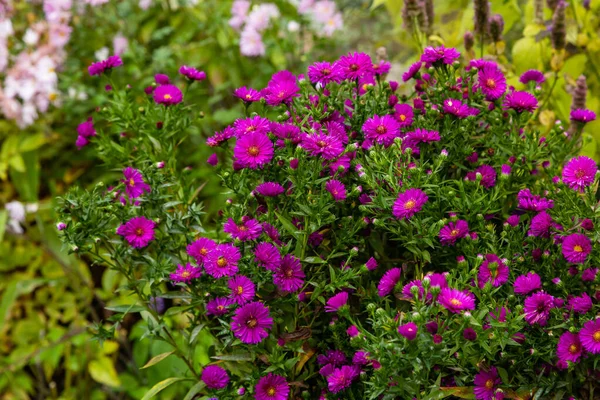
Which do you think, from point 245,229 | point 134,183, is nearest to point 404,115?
point 245,229

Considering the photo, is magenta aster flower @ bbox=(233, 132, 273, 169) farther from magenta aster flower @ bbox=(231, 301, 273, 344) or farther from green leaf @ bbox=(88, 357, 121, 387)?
green leaf @ bbox=(88, 357, 121, 387)

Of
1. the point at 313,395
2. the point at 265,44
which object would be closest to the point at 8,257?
the point at 265,44

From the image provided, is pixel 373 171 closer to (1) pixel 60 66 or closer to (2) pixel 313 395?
(2) pixel 313 395

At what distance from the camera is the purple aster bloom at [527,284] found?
0.81 meters

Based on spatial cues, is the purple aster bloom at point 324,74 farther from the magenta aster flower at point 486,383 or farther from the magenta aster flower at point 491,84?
the magenta aster flower at point 486,383

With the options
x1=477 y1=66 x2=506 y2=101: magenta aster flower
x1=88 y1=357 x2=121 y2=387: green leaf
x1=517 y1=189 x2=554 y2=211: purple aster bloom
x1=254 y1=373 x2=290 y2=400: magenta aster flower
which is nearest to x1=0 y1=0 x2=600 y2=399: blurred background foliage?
x1=88 y1=357 x2=121 y2=387: green leaf

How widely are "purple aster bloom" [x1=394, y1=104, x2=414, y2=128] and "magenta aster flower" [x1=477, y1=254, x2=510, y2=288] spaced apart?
0.24 m

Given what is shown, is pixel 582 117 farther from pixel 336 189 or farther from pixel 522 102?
pixel 336 189

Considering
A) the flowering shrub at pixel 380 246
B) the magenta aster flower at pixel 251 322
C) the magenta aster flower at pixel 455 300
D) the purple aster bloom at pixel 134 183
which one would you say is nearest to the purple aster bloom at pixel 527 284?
the flowering shrub at pixel 380 246

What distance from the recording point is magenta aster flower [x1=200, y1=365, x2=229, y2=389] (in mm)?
901

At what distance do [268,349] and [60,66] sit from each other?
1.83 m

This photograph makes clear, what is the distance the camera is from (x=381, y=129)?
89 centimetres

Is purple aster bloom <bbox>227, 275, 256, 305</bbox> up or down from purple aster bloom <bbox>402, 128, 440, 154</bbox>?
down

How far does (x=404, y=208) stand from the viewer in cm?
79
